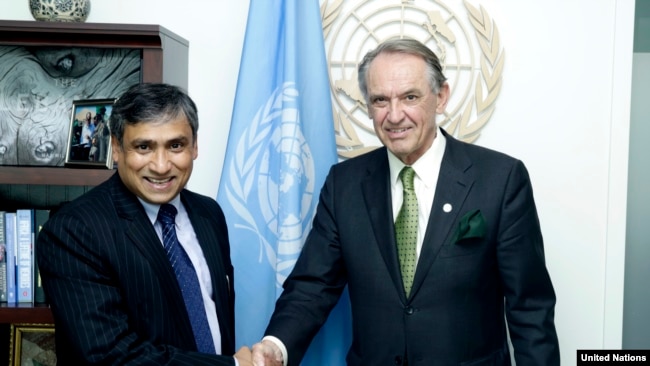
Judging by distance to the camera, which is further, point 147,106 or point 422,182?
point 422,182

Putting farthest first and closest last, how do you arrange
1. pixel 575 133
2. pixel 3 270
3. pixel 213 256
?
pixel 575 133, pixel 3 270, pixel 213 256

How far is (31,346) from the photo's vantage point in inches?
101

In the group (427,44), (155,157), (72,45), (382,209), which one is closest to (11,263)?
(72,45)

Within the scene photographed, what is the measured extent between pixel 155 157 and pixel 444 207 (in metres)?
0.83

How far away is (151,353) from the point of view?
1.71 metres

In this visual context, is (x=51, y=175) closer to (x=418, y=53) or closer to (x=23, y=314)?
(x=23, y=314)

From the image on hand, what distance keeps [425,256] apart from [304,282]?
441 mm

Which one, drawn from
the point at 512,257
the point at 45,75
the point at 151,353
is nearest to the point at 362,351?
the point at 512,257

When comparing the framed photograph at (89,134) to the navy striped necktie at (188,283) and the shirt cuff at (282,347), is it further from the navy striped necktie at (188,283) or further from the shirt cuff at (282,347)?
the shirt cuff at (282,347)

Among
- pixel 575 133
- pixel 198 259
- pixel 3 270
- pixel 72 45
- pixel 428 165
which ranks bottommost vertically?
pixel 3 270

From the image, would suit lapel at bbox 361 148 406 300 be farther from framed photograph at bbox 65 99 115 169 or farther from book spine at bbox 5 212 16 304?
book spine at bbox 5 212 16 304

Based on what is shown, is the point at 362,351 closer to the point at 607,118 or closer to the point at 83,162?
the point at 83,162

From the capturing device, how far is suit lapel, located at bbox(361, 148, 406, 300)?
210cm

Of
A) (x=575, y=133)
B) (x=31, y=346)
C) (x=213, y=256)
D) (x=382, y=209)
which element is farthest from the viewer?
(x=575, y=133)
